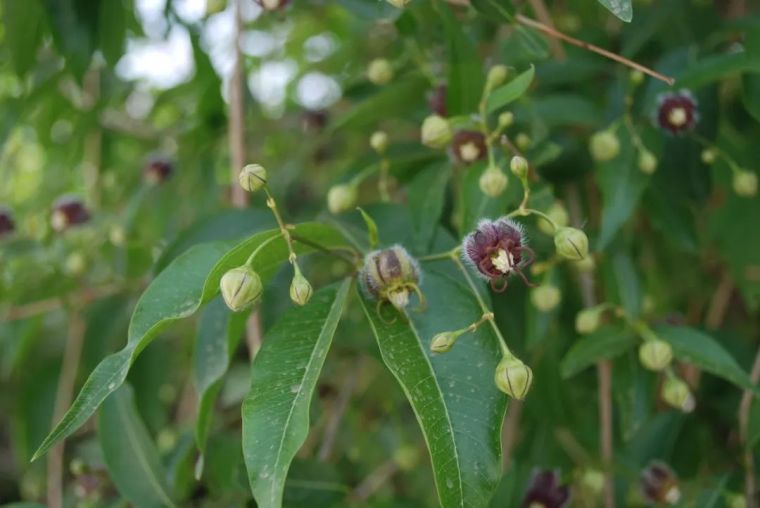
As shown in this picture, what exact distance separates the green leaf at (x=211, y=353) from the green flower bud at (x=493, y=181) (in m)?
0.39

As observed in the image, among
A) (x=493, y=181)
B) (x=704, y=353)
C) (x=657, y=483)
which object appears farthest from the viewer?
(x=657, y=483)

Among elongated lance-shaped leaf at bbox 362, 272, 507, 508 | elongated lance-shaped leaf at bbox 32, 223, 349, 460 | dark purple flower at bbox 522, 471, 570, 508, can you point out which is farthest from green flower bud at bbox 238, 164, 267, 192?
dark purple flower at bbox 522, 471, 570, 508

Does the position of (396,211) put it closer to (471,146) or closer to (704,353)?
(471,146)

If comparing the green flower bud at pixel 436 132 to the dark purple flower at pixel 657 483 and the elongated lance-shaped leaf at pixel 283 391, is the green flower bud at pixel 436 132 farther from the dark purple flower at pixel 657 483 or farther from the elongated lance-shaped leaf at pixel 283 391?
the dark purple flower at pixel 657 483

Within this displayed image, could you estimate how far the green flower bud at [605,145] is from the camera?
149 cm

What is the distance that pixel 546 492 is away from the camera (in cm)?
157

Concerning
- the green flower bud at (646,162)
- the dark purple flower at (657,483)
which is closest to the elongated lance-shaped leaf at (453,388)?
the green flower bud at (646,162)

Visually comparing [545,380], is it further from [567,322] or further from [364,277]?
[364,277]

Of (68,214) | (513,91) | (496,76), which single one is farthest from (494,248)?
(68,214)

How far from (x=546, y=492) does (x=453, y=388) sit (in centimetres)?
62

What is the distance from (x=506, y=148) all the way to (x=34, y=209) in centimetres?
162

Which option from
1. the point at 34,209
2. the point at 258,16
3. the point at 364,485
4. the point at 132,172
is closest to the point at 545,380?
the point at 364,485

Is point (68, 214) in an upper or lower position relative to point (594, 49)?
lower

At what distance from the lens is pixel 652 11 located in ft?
6.20
